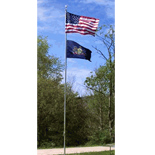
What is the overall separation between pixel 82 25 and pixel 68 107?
2.20m

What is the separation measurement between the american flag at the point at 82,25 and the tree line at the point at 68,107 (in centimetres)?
142

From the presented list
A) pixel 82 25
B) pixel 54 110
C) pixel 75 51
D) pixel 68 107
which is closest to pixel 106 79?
pixel 68 107

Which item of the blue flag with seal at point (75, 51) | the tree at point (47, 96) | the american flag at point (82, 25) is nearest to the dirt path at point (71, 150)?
the tree at point (47, 96)

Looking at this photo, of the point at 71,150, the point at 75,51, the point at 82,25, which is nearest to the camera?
the point at 82,25

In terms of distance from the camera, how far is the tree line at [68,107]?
583 cm

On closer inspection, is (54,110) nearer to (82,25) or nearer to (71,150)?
(71,150)

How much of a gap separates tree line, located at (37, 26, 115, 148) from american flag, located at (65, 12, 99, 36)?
55.9 inches

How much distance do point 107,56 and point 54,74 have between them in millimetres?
1276

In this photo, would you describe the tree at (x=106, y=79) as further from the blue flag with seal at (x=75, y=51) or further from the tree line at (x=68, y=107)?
the blue flag with seal at (x=75, y=51)

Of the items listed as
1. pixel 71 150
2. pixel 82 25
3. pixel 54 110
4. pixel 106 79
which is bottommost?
pixel 71 150

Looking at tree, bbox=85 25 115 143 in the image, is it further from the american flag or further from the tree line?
the american flag

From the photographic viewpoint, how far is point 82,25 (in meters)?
4.36
